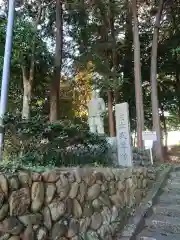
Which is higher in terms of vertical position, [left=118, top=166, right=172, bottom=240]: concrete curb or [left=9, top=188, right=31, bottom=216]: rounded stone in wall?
[left=9, top=188, right=31, bottom=216]: rounded stone in wall

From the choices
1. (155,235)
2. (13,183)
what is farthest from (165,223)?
(13,183)

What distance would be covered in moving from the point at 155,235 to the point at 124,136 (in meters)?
2.53

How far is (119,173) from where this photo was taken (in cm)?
519

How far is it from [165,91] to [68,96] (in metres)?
5.14

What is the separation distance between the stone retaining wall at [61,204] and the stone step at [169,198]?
1.15m

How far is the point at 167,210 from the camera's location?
17.9 ft

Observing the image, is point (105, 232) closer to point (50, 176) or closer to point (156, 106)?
point (50, 176)

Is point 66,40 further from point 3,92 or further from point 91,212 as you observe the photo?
point 91,212

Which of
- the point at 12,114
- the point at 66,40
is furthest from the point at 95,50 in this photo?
the point at 12,114

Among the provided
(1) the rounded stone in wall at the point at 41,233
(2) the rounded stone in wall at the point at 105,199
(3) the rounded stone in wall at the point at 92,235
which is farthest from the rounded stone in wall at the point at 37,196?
(2) the rounded stone in wall at the point at 105,199

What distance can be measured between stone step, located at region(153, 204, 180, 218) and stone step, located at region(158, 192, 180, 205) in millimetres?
278

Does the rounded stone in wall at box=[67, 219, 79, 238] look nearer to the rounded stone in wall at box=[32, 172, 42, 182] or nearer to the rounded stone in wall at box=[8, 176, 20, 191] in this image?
the rounded stone in wall at box=[32, 172, 42, 182]

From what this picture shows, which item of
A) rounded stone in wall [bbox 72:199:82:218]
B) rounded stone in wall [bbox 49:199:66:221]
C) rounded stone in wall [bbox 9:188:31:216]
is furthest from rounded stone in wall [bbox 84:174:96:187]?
rounded stone in wall [bbox 9:188:31:216]

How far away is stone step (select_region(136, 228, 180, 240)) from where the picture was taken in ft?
14.7
